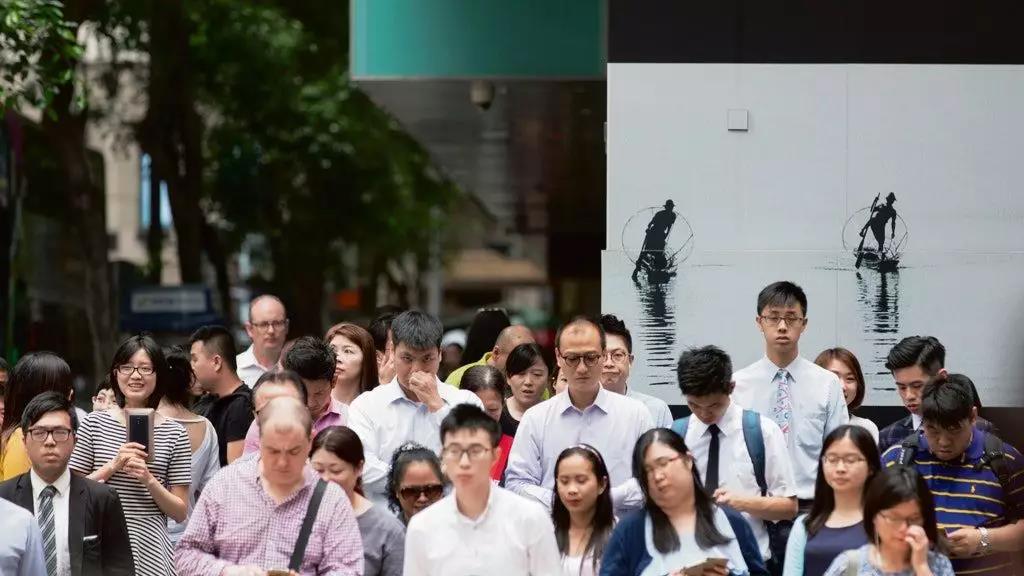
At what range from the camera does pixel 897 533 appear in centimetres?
671

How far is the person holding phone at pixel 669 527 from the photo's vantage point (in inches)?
273

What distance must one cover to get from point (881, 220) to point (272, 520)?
5468 millimetres

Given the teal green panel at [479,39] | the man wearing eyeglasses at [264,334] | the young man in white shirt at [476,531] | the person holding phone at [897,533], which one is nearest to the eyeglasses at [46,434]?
the young man in white shirt at [476,531]

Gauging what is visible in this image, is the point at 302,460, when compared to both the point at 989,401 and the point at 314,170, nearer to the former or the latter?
the point at 989,401

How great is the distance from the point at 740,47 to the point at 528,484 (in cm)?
409

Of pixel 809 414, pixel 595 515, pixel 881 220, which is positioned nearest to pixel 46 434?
pixel 595 515

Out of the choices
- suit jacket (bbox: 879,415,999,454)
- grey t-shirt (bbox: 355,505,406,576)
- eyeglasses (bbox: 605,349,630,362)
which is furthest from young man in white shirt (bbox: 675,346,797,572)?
grey t-shirt (bbox: 355,505,406,576)

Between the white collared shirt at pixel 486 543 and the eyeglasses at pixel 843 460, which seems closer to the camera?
the white collared shirt at pixel 486 543

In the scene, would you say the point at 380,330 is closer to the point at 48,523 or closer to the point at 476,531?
the point at 48,523

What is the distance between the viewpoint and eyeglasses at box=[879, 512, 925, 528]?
6.71 meters

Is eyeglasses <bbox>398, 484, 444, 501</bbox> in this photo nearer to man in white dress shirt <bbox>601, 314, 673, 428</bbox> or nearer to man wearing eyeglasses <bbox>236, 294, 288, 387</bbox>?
man in white dress shirt <bbox>601, 314, 673, 428</bbox>

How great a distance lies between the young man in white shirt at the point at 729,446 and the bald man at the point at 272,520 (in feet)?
6.32

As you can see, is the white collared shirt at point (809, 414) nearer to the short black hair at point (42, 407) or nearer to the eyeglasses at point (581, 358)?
the eyeglasses at point (581, 358)

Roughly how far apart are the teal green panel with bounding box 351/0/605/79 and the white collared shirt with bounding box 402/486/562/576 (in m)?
7.41
